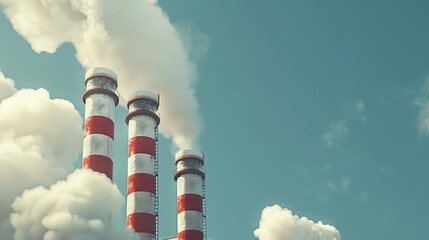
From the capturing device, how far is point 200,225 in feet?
128

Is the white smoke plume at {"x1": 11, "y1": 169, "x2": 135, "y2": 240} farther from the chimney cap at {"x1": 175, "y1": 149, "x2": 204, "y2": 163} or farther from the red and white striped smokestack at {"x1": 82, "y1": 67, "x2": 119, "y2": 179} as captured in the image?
the chimney cap at {"x1": 175, "y1": 149, "x2": 204, "y2": 163}

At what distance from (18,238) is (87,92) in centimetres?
977

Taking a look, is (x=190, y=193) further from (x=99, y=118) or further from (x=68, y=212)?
(x=68, y=212)

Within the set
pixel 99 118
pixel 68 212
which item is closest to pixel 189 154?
pixel 99 118

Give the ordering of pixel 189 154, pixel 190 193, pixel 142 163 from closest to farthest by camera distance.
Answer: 1. pixel 142 163
2. pixel 190 193
3. pixel 189 154

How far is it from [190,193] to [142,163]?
15.8 feet

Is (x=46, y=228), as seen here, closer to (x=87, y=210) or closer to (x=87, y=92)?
(x=87, y=210)

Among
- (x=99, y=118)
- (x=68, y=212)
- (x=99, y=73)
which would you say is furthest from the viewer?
(x=99, y=73)

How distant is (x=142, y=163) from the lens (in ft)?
119

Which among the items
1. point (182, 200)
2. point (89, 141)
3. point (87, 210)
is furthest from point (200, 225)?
point (87, 210)

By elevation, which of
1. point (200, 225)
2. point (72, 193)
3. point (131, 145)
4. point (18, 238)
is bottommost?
point (18, 238)

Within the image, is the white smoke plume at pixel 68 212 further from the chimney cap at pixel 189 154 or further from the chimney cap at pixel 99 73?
the chimney cap at pixel 189 154

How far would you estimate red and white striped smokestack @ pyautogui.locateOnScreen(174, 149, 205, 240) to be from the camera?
38844mm

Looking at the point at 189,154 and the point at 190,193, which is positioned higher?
the point at 189,154
